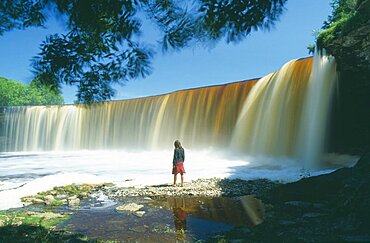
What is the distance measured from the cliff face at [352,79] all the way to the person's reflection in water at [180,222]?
9510mm

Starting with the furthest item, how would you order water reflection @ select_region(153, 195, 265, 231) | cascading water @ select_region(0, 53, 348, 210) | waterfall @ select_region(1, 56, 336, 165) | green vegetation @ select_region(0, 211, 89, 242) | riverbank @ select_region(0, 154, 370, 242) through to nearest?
1. waterfall @ select_region(1, 56, 336, 165)
2. cascading water @ select_region(0, 53, 348, 210)
3. water reflection @ select_region(153, 195, 265, 231)
4. riverbank @ select_region(0, 154, 370, 242)
5. green vegetation @ select_region(0, 211, 89, 242)

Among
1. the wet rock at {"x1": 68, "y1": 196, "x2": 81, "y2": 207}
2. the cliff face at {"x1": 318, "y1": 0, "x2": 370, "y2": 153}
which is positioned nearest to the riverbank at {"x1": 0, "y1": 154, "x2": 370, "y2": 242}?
the wet rock at {"x1": 68, "y1": 196, "x2": 81, "y2": 207}

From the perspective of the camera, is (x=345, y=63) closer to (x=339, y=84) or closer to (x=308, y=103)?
(x=339, y=84)

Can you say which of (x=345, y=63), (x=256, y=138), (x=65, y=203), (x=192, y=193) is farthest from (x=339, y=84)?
(x=65, y=203)

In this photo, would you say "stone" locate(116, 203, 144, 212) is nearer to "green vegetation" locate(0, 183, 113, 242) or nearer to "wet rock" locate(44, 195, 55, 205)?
"green vegetation" locate(0, 183, 113, 242)

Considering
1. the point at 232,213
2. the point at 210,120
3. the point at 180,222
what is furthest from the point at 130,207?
the point at 210,120

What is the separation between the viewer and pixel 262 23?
10.4ft

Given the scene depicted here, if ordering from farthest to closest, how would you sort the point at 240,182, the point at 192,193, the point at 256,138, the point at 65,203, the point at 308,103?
1. the point at 256,138
2. the point at 308,103
3. the point at 240,182
4. the point at 192,193
5. the point at 65,203

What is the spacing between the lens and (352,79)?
13.9 metres

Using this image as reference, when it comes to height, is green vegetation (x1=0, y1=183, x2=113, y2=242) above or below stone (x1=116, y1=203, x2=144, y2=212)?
below

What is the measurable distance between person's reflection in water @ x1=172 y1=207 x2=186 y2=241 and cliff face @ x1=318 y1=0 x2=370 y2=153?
31.2 feet

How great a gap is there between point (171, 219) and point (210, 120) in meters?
18.4

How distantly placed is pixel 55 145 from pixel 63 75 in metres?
37.6

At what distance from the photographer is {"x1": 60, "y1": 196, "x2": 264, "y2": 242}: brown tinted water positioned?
18.8 ft
